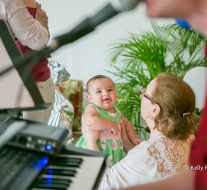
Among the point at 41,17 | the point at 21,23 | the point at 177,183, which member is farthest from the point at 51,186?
the point at 41,17

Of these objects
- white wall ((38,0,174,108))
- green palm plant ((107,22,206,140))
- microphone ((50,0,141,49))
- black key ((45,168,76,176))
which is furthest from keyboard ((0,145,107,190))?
white wall ((38,0,174,108))

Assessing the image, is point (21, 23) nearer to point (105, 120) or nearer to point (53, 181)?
point (105, 120)

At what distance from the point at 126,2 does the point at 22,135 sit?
42 cm

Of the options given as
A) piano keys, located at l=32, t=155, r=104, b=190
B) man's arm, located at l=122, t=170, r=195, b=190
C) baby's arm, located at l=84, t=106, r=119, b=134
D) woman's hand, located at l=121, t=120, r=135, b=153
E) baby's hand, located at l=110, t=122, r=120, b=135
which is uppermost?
piano keys, located at l=32, t=155, r=104, b=190

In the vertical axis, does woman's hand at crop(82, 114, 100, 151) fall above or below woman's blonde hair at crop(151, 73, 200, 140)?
below

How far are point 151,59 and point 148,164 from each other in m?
1.21

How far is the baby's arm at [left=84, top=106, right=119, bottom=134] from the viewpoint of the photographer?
2.03m

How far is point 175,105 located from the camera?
Answer: 63.9 inches

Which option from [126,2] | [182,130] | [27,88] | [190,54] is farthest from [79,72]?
[126,2]

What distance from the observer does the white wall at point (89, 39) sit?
3080 millimetres

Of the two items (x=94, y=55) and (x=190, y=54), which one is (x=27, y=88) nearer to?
(x=190, y=54)

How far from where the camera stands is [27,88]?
0.81 meters

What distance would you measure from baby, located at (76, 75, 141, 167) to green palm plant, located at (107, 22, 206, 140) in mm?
344

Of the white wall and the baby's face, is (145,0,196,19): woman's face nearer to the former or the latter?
the baby's face
